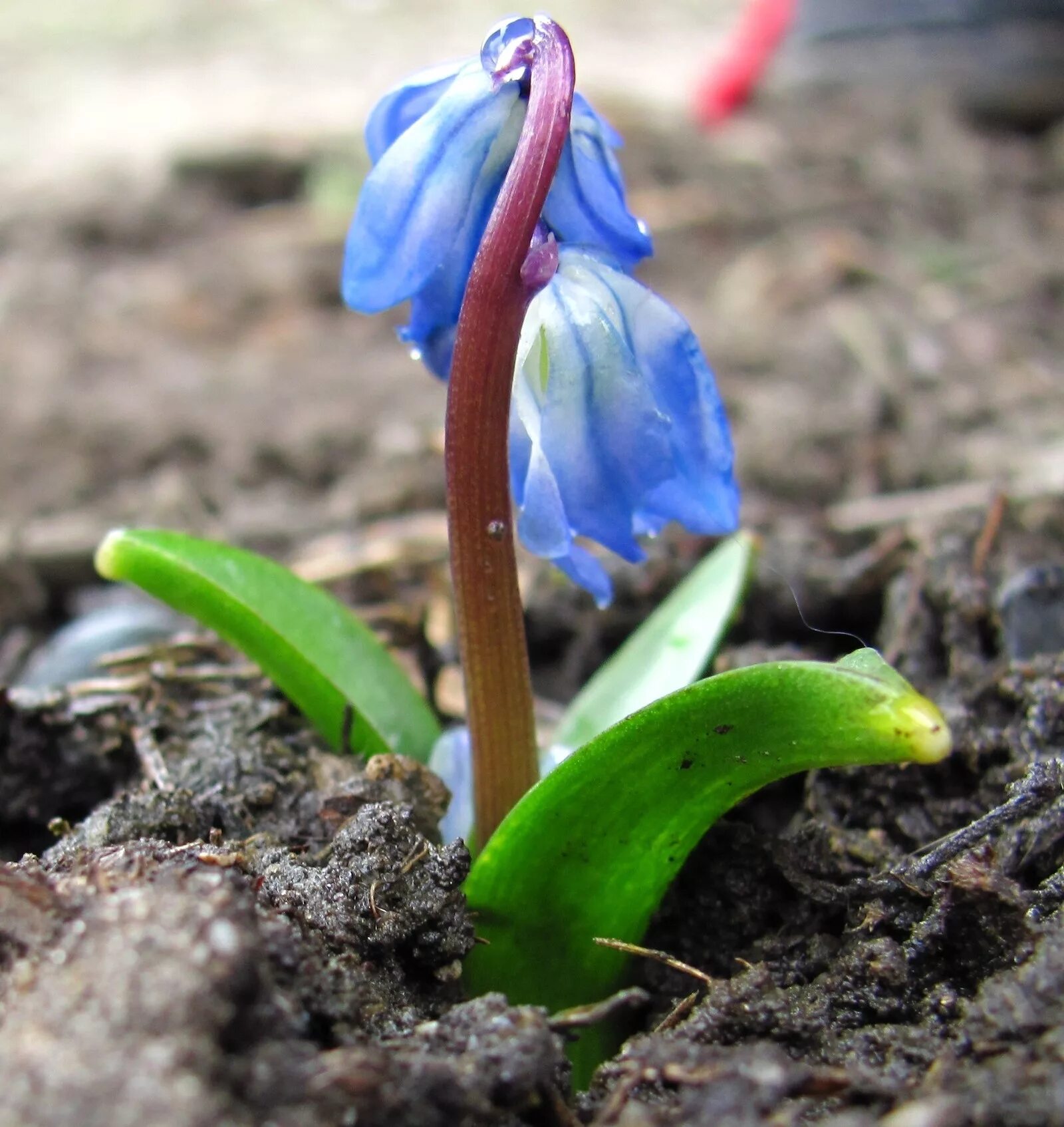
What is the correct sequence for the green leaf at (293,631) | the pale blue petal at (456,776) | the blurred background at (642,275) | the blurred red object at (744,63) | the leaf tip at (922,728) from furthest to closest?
the blurred red object at (744,63) → the blurred background at (642,275) → the pale blue petal at (456,776) → the green leaf at (293,631) → the leaf tip at (922,728)

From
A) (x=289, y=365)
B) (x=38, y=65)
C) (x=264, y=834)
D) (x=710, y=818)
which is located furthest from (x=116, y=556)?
(x=38, y=65)

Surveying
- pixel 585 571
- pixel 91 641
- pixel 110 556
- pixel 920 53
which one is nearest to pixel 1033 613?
pixel 585 571

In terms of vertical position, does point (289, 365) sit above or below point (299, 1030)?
above

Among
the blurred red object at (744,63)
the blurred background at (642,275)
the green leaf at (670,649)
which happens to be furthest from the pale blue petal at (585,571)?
the blurred red object at (744,63)

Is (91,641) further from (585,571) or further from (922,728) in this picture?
(922,728)

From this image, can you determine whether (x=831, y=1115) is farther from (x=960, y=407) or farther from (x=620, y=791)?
(x=960, y=407)

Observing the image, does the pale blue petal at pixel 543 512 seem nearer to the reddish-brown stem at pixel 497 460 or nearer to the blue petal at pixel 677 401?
the reddish-brown stem at pixel 497 460

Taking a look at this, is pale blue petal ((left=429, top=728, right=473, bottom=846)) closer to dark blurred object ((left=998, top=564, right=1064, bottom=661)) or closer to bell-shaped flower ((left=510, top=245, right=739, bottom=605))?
bell-shaped flower ((left=510, top=245, right=739, bottom=605))
